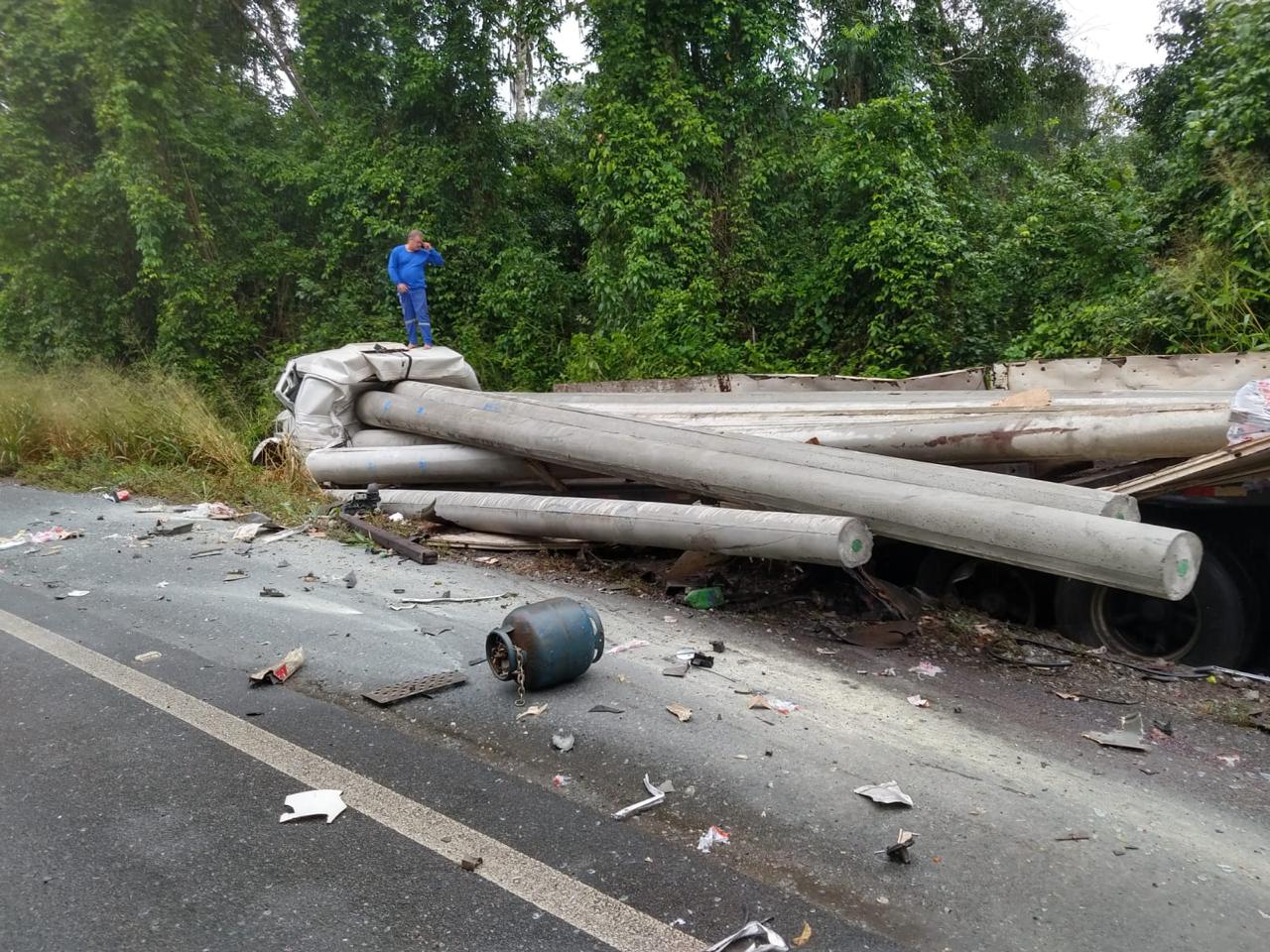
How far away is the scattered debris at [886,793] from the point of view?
2865mm

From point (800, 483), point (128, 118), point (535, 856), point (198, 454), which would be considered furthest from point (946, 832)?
point (128, 118)

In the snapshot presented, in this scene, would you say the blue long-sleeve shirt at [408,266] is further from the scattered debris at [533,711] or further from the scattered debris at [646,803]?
the scattered debris at [646,803]

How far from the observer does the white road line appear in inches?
89.8

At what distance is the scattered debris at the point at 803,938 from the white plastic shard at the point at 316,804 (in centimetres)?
142

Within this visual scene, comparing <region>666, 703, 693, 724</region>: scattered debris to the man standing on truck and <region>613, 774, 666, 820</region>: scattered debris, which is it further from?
the man standing on truck

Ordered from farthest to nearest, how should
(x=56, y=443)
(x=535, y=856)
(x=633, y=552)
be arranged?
(x=56, y=443), (x=633, y=552), (x=535, y=856)

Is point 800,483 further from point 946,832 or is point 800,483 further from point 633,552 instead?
point 946,832

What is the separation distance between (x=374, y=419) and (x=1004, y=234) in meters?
8.69

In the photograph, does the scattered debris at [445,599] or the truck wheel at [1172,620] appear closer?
the truck wheel at [1172,620]

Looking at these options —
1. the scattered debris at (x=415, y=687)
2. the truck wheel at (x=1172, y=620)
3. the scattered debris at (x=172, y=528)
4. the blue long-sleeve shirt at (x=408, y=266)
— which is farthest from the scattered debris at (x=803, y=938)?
the blue long-sleeve shirt at (x=408, y=266)

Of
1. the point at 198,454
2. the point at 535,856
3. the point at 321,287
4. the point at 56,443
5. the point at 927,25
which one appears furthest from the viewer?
the point at 321,287

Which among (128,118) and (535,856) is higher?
(128,118)

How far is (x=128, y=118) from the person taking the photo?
1430cm

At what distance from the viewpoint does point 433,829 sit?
8.86ft
